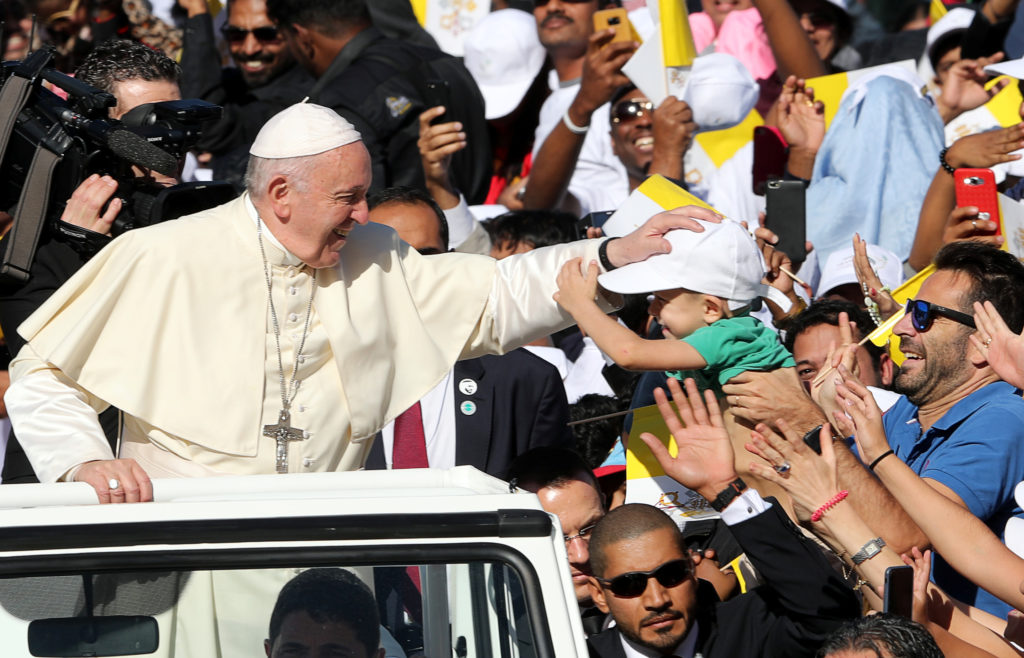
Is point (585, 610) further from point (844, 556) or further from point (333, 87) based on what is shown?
point (333, 87)

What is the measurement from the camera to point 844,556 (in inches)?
152

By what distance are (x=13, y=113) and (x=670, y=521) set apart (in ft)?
7.85

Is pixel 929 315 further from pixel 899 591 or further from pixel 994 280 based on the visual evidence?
pixel 899 591

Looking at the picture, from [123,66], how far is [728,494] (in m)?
2.75

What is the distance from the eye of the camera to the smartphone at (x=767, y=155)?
6.68m

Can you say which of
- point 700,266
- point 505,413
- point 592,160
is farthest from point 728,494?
point 592,160

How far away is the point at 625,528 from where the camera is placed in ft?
13.4

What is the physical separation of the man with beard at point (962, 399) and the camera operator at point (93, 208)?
2.60m

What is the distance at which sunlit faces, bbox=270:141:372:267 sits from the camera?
156 inches

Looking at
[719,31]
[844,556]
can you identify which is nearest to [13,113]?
[844,556]

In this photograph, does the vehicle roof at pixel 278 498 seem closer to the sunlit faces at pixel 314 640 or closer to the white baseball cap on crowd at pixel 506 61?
the sunlit faces at pixel 314 640

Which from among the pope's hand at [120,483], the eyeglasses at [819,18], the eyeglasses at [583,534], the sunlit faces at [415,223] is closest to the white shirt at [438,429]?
the sunlit faces at [415,223]

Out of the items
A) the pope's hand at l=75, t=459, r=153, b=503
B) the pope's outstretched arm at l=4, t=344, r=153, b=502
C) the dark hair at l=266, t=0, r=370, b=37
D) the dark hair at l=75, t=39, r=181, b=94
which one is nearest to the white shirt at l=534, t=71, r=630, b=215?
the dark hair at l=266, t=0, r=370, b=37

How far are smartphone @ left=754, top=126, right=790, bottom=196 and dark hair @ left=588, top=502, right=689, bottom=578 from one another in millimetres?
2915
